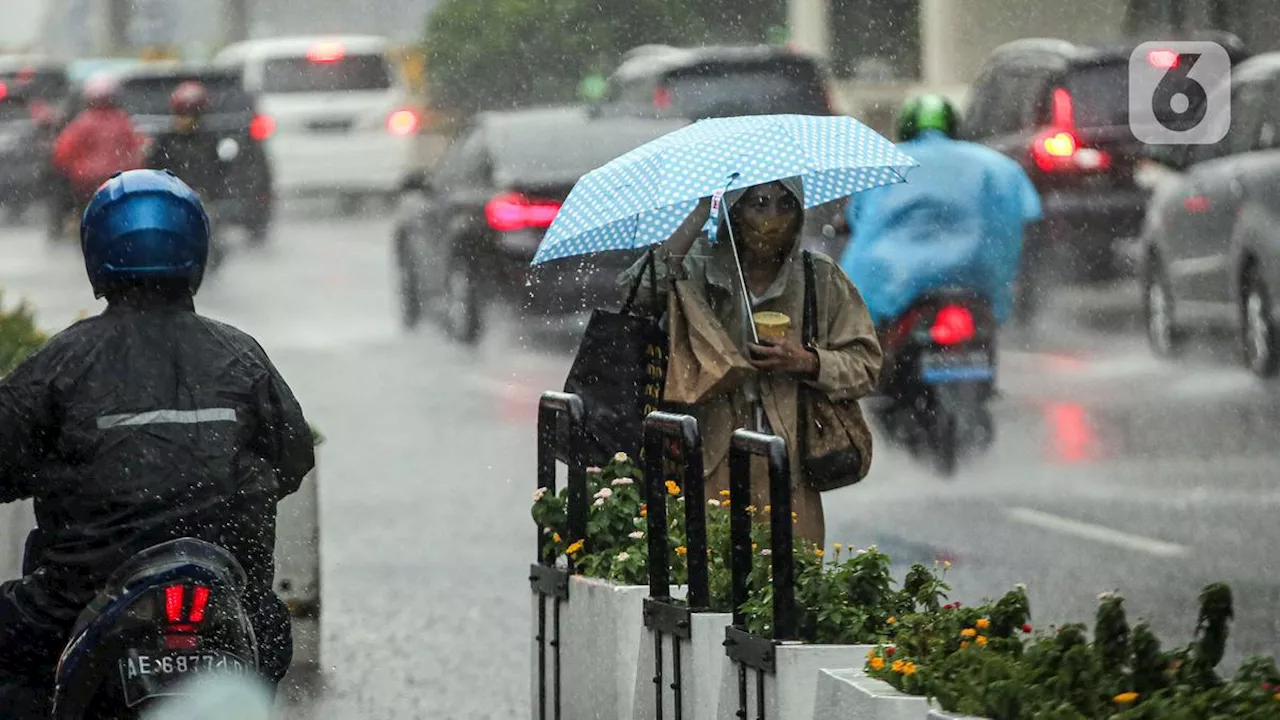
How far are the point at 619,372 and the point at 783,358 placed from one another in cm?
41

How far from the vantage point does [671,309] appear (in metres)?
7.07

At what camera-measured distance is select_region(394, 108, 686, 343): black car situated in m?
18.7

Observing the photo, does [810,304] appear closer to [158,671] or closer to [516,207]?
[158,671]

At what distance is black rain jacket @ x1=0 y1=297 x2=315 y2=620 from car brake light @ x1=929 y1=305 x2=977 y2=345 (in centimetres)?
719

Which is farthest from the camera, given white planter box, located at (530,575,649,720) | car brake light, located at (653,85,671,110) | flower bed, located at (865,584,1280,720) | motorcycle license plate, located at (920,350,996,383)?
car brake light, located at (653,85,671,110)

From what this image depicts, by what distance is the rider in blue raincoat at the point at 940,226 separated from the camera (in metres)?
12.4

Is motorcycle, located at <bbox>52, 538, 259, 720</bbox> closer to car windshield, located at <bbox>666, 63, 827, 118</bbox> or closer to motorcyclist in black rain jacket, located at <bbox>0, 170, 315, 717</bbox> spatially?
motorcyclist in black rain jacket, located at <bbox>0, 170, 315, 717</bbox>

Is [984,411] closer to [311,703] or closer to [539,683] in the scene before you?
[311,703]

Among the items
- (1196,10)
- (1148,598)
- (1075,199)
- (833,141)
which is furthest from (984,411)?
(1196,10)

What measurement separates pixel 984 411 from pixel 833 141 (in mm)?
5449

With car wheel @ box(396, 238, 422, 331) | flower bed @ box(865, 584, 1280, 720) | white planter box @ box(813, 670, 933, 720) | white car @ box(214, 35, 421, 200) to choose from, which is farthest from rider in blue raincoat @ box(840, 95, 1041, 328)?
white car @ box(214, 35, 421, 200)

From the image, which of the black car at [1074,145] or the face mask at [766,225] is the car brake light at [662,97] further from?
the face mask at [766,225]

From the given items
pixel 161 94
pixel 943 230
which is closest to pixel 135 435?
pixel 943 230
